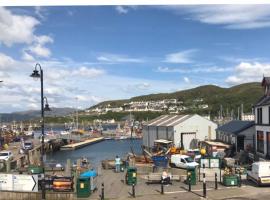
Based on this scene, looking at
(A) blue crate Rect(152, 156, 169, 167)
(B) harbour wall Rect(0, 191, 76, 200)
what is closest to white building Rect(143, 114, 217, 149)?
(A) blue crate Rect(152, 156, 169, 167)

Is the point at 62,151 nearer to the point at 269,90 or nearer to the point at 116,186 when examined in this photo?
the point at 269,90

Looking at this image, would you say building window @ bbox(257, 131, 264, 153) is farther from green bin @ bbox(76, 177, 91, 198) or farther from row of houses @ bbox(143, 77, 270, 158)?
green bin @ bbox(76, 177, 91, 198)

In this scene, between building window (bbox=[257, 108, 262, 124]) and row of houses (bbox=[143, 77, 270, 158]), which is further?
building window (bbox=[257, 108, 262, 124])

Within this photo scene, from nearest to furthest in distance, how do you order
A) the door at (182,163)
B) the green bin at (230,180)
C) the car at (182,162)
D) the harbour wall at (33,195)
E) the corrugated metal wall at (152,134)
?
the harbour wall at (33,195) → the green bin at (230,180) → the car at (182,162) → the door at (182,163) → the corrugated metal wall at (152,134)

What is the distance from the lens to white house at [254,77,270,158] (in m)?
47.9

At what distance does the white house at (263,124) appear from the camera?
1886 inches

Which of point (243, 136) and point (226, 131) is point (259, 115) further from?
point (226, 131)

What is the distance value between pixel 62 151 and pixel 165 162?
2954 inches

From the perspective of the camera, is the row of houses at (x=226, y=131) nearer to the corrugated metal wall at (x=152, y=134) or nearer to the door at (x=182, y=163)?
the corrugated metal wall at (x=152, y=134)

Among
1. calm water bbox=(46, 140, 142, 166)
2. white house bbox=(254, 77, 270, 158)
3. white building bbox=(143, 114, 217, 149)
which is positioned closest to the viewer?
white house bbox=(254, 77, 270, 158)

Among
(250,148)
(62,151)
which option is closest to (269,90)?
(250,148)

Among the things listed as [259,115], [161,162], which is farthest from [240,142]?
[161,162]

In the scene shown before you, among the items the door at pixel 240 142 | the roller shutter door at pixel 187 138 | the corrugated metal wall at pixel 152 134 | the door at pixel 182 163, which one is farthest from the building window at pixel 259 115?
the corrugated metal wall at pixel 152 134

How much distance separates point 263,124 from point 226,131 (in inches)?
629
